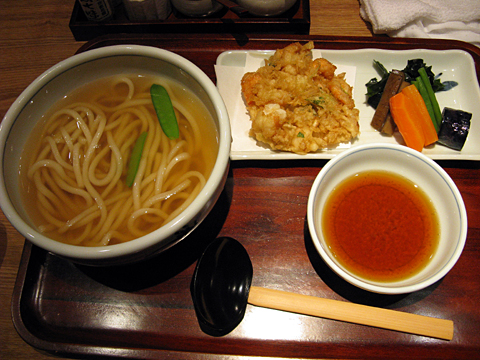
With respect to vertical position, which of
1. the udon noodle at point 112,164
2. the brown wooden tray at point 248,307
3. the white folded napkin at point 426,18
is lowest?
the brown wooden tray at point 248,307

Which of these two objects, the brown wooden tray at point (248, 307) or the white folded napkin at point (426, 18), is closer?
the brown wooden tray at point (248, 307)

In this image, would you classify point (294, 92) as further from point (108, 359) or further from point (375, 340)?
point (108, 359)

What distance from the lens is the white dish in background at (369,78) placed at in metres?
1.61

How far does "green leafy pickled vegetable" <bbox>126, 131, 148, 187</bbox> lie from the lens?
4.07ft

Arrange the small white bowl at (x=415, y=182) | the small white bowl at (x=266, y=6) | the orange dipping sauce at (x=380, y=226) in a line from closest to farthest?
the small white bowl at (x=415, y=182)
the orange dipping sauce at (x=380, y=226)
the small white bowl at (x=266, y=6)

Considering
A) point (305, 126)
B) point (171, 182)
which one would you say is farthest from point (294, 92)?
point (171, 182)

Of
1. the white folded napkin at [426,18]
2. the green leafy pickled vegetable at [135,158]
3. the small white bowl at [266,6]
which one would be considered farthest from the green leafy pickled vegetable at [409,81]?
the green leafy pickled vegetable at [135,158]

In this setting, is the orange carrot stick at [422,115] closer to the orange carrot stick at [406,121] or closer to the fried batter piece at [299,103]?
the orange carrot stick at [406,121]

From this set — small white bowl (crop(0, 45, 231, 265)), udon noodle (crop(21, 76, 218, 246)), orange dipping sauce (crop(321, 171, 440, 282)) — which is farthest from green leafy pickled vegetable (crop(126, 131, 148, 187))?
orange dipping sauce (crop(321, 171, 440, 282))

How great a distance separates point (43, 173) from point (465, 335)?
1.74 m

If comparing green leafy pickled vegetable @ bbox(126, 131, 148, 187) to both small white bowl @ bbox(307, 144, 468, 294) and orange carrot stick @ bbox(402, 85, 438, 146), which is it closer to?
small white bowl @ bbox(307, 144, 468, 294)

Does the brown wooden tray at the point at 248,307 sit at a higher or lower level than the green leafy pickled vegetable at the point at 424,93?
lower

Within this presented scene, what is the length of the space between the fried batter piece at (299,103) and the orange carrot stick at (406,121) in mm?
195

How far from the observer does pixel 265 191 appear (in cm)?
145
